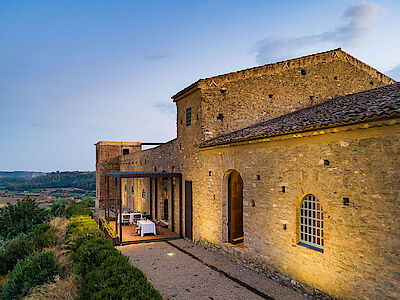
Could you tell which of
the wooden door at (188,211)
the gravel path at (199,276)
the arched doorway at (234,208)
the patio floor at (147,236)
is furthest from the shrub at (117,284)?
the patio floor at (147,236)

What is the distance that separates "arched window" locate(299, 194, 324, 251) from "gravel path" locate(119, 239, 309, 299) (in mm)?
1270

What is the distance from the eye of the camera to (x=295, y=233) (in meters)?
6.84

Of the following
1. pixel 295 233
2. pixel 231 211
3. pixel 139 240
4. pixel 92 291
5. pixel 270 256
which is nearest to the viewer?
pixel 92 291

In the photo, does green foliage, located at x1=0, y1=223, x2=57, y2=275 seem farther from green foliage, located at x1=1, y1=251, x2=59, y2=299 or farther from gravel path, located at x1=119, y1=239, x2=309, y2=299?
gravel path, located at x1=119, y1=239, x2=309, y2=299

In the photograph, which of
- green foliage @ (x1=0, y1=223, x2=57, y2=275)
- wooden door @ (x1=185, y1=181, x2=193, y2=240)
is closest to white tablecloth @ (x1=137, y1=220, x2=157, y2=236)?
wooden door @ (x1=185, y1=181, x2=193, y2=240)

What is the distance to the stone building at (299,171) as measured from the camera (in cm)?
514

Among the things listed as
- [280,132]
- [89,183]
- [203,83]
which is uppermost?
[203,83]

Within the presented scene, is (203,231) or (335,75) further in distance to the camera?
(335,75)

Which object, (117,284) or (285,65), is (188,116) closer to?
(285,65)

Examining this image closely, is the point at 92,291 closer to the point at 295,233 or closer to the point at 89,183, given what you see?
the point at 295,233

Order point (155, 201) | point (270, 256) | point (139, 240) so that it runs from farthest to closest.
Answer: point (155, 201), point (139, 240), point (270, 256)

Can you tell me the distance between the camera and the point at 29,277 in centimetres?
772

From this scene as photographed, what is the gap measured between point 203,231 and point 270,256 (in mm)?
3881

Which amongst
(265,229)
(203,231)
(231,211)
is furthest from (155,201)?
(265,229)
